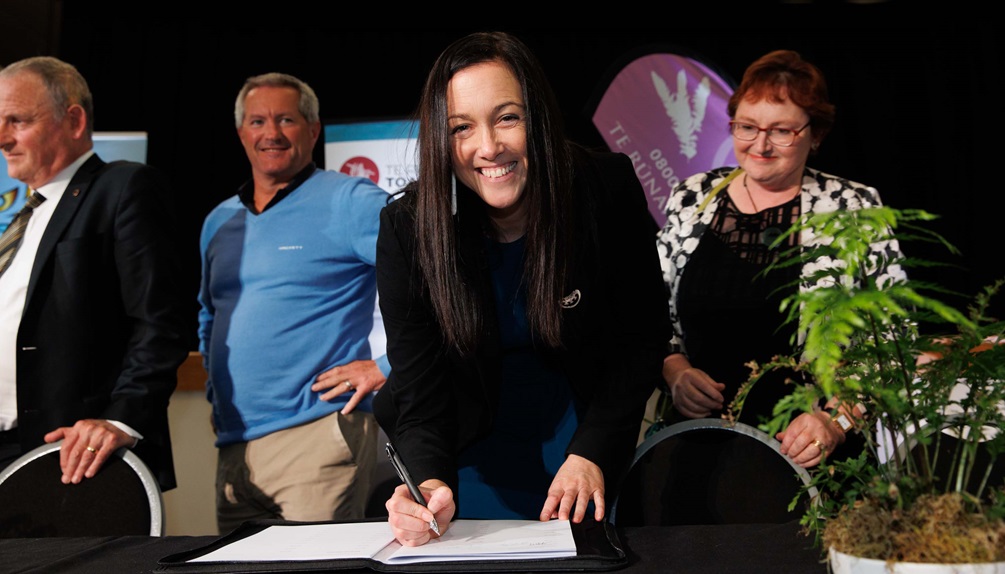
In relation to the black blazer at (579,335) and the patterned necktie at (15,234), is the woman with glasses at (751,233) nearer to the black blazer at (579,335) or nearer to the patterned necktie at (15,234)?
the black blazer at (579,335)

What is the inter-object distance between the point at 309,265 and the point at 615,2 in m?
2.81

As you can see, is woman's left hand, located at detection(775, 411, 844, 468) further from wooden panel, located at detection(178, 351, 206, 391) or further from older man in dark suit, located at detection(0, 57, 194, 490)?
wooden panel, located at detection(178, 351, 206, 391)

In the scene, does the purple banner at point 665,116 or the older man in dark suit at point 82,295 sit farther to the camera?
the purple banner at point 665,116

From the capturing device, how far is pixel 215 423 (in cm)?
292

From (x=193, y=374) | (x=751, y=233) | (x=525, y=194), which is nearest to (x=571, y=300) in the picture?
(x=525, y=194)

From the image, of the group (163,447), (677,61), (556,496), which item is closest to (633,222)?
(556,496)

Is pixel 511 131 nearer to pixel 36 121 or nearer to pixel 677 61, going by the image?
pixel 36 121

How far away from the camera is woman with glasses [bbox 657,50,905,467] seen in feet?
7.34

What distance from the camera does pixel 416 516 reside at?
1275mm

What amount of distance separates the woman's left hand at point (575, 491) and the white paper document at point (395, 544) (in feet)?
0.14

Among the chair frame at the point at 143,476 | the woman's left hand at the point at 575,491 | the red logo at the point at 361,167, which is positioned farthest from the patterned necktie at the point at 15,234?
the red logo at the point at 361,167

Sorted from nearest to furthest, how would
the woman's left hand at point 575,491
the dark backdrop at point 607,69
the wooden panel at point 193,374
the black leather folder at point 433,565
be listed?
the black leather folder at point 433,565 < the woman's left hand at point 575,491 < the wooden panel at point 193,374 < the dark backdrop at point 607,69

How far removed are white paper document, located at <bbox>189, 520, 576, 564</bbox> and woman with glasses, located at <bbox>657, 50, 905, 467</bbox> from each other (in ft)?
3.09

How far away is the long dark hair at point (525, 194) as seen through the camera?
1569 mm
